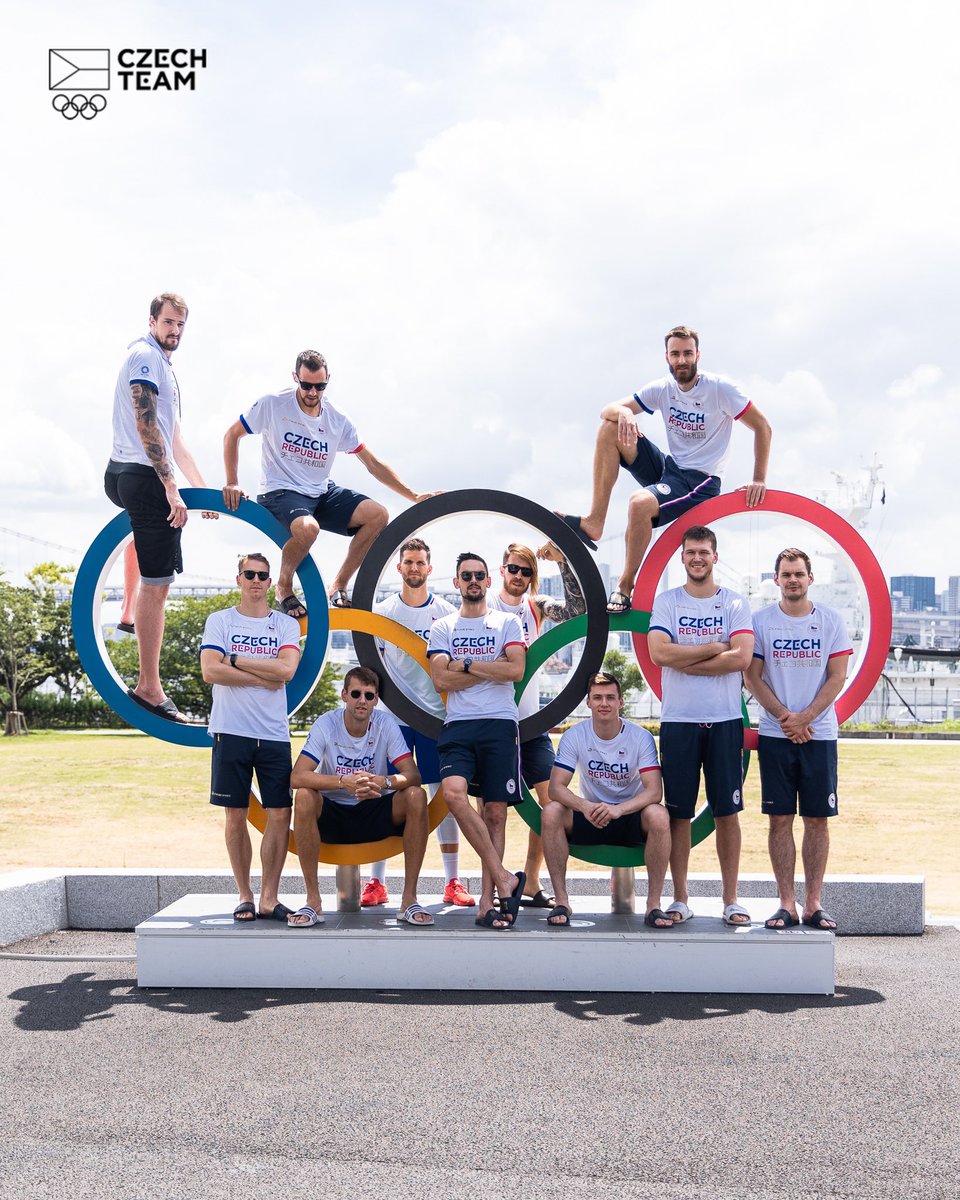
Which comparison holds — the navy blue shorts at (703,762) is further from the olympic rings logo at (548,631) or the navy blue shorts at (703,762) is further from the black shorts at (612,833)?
the olympic rings logo at (548,631)

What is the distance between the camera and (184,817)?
670 inches

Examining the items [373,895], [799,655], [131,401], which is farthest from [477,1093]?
[131,401]

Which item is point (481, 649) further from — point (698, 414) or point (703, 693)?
point (698, 414)

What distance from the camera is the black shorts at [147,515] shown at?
7.47 meters

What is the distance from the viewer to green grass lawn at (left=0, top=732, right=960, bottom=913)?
42.0 feet

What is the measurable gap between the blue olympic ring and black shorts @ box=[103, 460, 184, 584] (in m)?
0.18

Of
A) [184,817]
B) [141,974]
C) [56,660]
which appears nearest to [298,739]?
[56,660]

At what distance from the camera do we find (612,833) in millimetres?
6898

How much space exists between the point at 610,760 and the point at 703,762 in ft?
1.92

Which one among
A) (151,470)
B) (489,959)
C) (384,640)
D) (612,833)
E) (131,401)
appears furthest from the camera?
(384,640)

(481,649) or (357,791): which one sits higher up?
(481,649)

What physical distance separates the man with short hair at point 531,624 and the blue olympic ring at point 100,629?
1279 millimetres

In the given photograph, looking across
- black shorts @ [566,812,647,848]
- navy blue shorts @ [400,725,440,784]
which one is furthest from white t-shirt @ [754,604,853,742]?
navy blue shorts @ [400,725,440,784]

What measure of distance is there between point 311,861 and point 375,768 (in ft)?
2.31
